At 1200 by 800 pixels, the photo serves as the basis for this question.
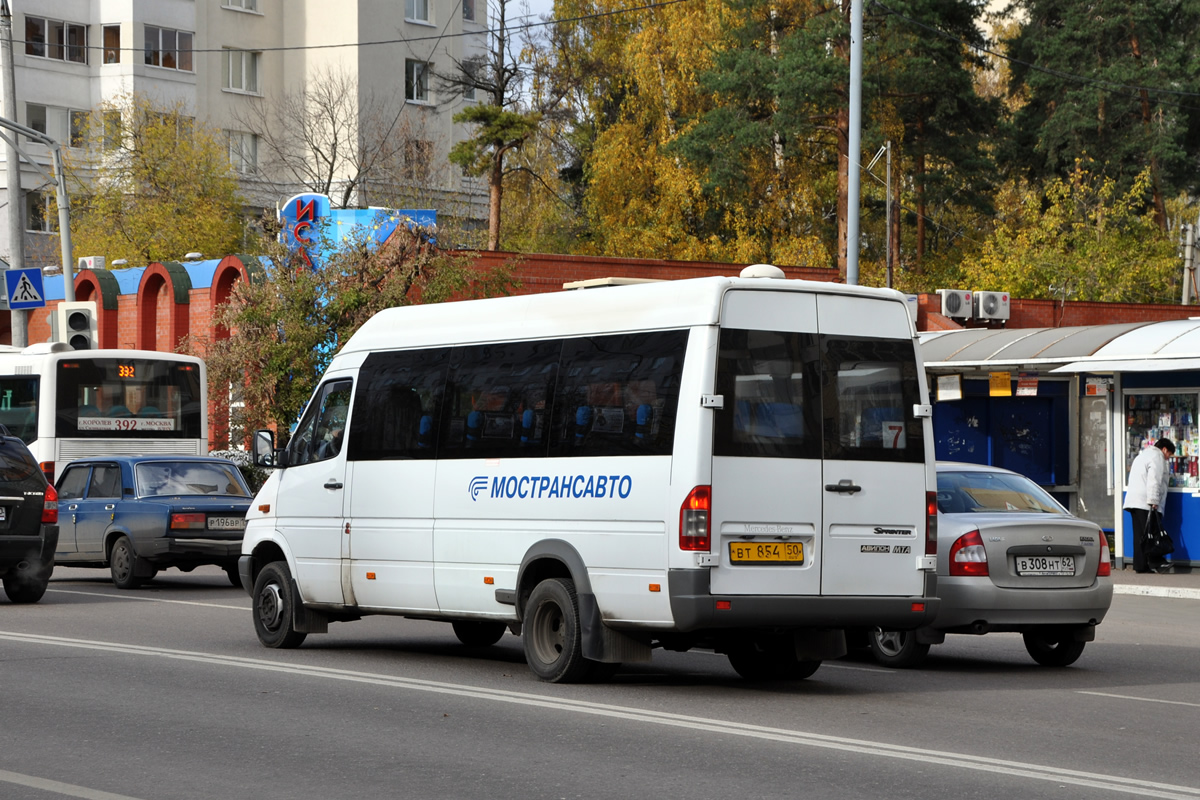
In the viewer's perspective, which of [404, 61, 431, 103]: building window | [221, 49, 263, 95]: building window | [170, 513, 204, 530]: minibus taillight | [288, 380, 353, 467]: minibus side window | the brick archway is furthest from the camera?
[404, 61, 431, 103]: building window

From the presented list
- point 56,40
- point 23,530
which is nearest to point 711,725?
point 23,530

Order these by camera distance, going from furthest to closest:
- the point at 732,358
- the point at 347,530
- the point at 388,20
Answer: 1. the point at 388,20
2. the point at 347,530
3. the point at 732,358

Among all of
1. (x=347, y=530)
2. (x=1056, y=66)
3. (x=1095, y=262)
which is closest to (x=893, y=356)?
(x=347, y=530)

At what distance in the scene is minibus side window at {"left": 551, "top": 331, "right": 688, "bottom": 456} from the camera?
10648 mm

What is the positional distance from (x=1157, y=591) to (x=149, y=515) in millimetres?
11720

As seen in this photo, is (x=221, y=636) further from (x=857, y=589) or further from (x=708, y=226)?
(x=708, y=226)

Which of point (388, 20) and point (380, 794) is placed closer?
point (380, 794)

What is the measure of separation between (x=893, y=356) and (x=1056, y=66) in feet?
139

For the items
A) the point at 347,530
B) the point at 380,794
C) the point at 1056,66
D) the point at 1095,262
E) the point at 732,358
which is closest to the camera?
the point at 380,794

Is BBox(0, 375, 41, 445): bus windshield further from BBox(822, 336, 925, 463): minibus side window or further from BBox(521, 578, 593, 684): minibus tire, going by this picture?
BBox(822, 336, 925, 463): minibus side window

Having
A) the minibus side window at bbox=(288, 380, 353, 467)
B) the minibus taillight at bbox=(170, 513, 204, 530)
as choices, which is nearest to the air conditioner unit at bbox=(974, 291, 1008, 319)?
the minibus taillight at bbox=(170, 513, 204, 530)

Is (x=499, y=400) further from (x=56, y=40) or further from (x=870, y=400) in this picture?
(x=56, y=40)

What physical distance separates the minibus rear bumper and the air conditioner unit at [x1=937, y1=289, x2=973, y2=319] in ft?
87.6

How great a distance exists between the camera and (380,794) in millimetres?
7398
